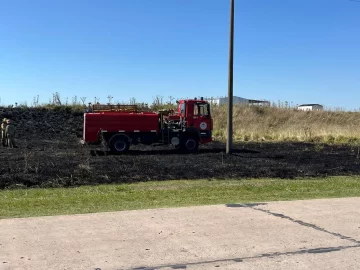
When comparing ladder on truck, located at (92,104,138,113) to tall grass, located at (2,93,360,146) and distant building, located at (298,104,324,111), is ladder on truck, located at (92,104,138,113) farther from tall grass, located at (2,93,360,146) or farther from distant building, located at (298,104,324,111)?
distant building, located at (298,104,324,111)

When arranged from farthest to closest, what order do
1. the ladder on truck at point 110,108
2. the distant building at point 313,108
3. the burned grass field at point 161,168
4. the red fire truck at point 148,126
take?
the distant building at point 313,108 → the ladder on truck at point 110,108 → the red fire truck at point 148,126 → the burned grass field at point 161,168

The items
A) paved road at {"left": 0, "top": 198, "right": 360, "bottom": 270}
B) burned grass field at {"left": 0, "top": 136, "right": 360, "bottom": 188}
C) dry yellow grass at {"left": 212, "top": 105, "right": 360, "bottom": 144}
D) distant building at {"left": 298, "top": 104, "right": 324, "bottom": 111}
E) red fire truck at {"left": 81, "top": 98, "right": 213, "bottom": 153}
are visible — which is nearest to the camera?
paved road at {"left": 0, "top": 198, "right": 360, "bottom": 270}

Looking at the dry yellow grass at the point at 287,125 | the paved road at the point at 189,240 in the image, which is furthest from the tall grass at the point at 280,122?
the paved road at the point at 189,240

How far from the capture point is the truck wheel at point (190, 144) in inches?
998

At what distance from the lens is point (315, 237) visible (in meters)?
6.13

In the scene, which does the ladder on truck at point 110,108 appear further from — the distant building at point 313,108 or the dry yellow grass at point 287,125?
the distant building at point 313,108

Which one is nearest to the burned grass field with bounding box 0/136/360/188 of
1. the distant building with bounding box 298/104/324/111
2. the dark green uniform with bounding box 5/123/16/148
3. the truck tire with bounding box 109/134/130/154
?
the truck tire with bounding box 109/134/130/154

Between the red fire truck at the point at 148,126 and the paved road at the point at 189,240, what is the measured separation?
16.3 meters

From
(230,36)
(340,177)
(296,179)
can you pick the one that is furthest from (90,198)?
(230,36)

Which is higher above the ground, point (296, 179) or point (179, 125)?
point (179, 125)

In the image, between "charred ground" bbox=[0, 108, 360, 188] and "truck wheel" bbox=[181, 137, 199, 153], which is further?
"truck wheel" bbox=[181, 137, 199, 153]

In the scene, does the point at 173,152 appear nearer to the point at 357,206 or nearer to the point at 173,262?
the point at 357,206

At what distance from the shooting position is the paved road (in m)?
5.04

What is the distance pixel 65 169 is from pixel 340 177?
9.20 meters
